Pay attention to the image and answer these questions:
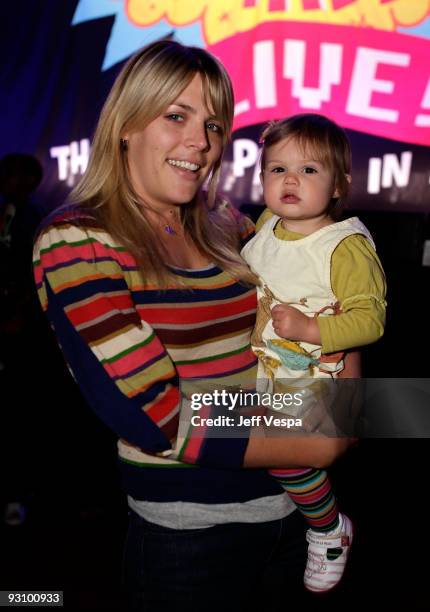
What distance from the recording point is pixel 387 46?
3717 millimetres

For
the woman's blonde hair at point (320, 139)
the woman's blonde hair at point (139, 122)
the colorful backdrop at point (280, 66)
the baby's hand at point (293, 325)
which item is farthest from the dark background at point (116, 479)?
the woman's blonde hair at point (320, 139)

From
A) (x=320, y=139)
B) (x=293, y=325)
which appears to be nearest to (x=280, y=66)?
(x=320, y=139)

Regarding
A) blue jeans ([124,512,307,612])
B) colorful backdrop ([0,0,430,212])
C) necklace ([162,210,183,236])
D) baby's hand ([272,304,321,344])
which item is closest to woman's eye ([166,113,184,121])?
necklace ([162,210,183,236])

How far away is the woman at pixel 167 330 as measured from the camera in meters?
1.02

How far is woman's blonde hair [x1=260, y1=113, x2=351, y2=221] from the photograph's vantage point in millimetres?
1373

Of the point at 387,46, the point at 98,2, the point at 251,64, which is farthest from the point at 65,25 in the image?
the point at 387,46

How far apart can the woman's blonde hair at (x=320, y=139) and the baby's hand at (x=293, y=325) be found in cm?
34

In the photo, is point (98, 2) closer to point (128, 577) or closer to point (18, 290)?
point (18, 290)

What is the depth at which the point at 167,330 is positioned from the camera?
1095mm

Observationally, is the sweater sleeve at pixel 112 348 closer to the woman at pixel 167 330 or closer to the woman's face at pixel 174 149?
the woman at pixel 167 330

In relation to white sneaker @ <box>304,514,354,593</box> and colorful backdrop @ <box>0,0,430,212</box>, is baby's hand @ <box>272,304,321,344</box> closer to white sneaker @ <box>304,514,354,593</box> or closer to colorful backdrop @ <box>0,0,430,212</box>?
white sneaker @ <box>304,514,354,593</box>

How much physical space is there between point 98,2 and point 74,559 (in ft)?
11.8

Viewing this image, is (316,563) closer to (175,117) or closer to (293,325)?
(293,325)

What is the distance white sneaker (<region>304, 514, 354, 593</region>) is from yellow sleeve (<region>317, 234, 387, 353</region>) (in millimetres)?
369
